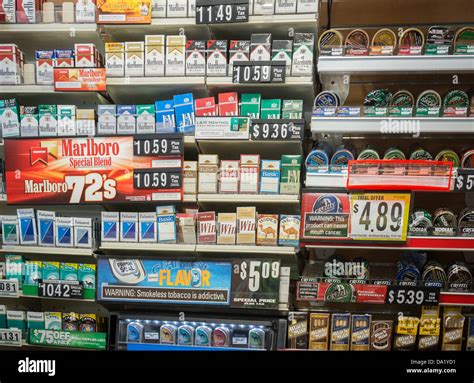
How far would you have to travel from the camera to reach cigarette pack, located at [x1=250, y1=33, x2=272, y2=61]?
2600 millimetres

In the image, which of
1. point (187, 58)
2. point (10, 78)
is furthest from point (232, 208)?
point (10, 78)

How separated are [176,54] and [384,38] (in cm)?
111

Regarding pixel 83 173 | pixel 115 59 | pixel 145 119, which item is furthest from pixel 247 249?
pixel 115 59

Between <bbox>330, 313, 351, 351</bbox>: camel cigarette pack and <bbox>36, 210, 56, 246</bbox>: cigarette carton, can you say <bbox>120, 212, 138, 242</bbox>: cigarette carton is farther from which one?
<bbox>330, 313, 351, 351</bbox>: camel cigarette pack

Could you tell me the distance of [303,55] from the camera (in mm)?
2574

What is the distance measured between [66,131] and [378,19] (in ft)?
6.20

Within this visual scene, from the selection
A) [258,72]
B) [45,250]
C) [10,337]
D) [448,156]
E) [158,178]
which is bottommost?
[10,337]

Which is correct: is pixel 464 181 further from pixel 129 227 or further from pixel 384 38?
pixel 129 227

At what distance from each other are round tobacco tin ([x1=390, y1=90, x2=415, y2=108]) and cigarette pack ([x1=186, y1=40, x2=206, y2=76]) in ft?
3.37

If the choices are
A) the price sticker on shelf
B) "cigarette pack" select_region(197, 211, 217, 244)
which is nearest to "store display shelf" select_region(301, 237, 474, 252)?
the price sticker on shelf

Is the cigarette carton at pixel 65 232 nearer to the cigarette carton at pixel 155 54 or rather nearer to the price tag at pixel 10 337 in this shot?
the price tag at pixel 10 337

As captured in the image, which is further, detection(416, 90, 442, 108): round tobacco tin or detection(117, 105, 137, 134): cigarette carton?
detection(117, 105, 137, 134): cigarette carton

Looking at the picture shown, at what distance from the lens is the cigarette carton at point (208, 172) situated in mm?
2648

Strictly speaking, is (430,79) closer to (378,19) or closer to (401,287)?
Answer: (378,19)
